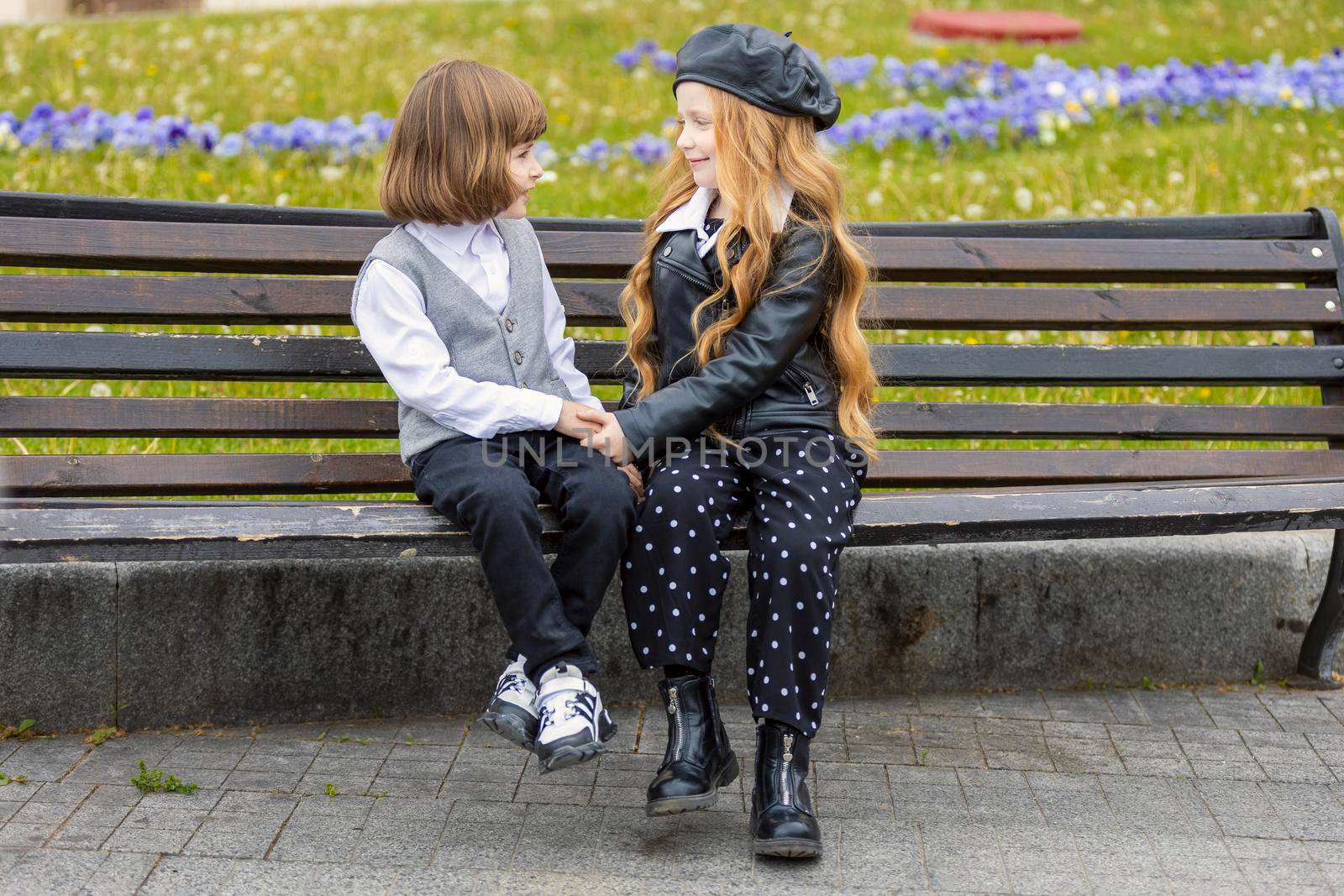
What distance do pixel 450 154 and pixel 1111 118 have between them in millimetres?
5155

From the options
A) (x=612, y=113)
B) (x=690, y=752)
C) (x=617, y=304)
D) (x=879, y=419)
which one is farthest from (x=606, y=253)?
(x=612, y=113)

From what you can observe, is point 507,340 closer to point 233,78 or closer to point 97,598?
point 97,598

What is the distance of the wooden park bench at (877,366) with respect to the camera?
2.95m

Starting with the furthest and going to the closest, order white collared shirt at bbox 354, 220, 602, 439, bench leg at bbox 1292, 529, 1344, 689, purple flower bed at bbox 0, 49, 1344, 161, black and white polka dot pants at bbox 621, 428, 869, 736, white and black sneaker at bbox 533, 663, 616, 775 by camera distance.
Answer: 1. purple flower bed at bbox 0, 49, 1344, 161
2. bench leg at bbox 1292, 529, 1344, 689
3. white collared shirt at bbox 354, 220, 602, 439
4. black and white polka dot pants at bbox 621, 428, 869, 736
5. white and black sneaker at bbox 533, 663, 616, 775

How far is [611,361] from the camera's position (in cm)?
346

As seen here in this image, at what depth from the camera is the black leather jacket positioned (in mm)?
2893

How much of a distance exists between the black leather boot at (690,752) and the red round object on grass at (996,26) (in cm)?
820

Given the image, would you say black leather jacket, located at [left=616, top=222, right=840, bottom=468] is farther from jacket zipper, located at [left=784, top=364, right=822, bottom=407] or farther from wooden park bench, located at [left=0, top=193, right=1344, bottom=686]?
wooden park bench, located at [left=0, top=193, right=1344, bottom=686]

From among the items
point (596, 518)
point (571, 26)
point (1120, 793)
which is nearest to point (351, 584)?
point (596, 518)

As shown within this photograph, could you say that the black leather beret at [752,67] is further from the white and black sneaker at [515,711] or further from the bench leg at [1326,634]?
the bench leg at [1326,634]

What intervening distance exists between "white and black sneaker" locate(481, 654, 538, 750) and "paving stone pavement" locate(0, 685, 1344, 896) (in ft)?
0.78

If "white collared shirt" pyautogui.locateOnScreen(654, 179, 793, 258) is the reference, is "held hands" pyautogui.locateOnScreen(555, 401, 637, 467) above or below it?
below

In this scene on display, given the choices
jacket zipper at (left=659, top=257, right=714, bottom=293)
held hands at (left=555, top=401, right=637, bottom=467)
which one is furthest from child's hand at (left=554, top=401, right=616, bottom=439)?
jacket zipper at (left=659, top=257, right=714, bottom=293)

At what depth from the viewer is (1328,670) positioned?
3.66 meters
